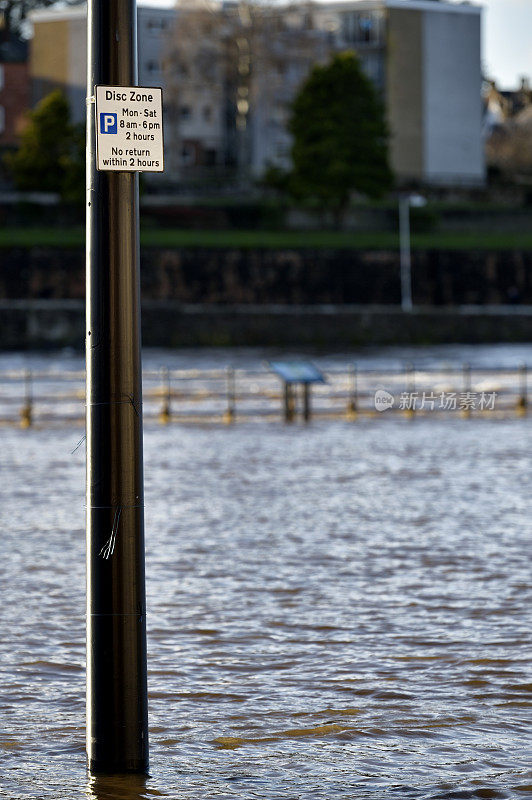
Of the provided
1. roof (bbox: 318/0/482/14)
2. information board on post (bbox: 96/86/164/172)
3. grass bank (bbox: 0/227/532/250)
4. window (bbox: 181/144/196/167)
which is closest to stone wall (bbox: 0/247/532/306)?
grass bank (bbox: 0/227/532/250)

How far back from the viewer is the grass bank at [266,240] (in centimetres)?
7475

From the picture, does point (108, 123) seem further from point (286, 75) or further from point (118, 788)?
point (286, 75)

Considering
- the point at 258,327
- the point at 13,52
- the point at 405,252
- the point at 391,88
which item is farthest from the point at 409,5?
the point at 258,327

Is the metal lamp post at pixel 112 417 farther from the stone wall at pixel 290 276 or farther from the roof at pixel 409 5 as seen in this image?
the roof at pixel 409 5

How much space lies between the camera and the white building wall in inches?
3410

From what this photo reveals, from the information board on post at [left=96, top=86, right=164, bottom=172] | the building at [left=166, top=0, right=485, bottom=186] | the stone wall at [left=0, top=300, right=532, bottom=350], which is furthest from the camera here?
the building at [left=166, top=0, right=485, bottom=186]

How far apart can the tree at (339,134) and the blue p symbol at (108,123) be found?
69.1 metres

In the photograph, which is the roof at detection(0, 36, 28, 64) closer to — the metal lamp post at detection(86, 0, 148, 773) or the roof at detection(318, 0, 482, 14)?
the roof at detection(318, 0, 482, 14)

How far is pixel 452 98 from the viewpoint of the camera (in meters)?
87.4

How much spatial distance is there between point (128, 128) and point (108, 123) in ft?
0.30

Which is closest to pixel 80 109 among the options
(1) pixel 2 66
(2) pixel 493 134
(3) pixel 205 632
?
(1) pixel 2 66

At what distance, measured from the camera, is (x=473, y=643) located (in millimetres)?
9266

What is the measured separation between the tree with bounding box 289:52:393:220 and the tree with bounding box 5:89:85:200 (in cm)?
1120

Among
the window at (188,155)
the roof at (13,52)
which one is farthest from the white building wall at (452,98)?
the roof at (13,52)
